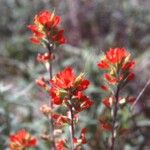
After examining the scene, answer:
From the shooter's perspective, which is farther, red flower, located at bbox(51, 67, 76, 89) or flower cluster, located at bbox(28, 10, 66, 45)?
flower cluster, located at bbox(28, 10, 66, 45)

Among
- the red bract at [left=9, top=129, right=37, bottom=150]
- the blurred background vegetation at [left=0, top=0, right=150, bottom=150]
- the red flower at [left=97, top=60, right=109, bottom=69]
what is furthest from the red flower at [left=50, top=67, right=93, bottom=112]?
the blurred background vegetation at [left=0, top=0, right=150, bottom=150]

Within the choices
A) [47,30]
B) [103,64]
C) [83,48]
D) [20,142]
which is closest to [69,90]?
[103,64]

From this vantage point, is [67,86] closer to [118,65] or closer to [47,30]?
[118,65]

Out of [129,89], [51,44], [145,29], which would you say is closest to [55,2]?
[145,29]

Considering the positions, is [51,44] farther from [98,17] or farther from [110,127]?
[98,17]

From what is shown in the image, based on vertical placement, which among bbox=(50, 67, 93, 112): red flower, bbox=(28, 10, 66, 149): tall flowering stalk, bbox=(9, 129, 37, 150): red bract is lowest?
bbox=(50, 67, 93, 112): red flower

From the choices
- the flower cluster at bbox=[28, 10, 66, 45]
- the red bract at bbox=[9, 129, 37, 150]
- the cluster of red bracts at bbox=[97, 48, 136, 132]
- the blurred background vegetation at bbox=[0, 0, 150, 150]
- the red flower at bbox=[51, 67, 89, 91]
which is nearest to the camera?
the red flower at bbox=[51, 67, 89, 91]

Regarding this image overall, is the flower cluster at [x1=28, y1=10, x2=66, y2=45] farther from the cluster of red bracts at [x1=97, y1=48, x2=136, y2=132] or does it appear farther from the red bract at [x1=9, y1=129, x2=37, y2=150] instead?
the red bract at [x1=9, y1=129, x2=37, y2=150]
